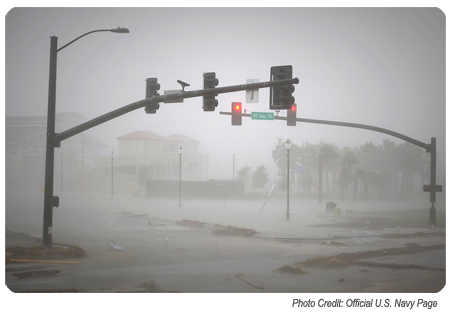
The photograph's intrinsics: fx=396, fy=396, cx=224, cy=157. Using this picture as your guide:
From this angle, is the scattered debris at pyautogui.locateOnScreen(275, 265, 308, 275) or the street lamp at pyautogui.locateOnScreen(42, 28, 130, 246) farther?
the street lamp at pyautogui.locateOnScreen(42, 28, 130, 246)

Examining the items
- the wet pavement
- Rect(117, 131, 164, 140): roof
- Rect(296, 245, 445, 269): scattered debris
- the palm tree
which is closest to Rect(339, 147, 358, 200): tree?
the palm tree

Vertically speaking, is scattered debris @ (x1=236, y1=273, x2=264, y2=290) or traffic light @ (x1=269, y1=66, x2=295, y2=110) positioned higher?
traffic light @ (x1=269, y1=66, x2=295, y2=110)

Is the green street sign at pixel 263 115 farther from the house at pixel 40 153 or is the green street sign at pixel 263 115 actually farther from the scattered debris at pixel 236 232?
the house at pixel 40 153

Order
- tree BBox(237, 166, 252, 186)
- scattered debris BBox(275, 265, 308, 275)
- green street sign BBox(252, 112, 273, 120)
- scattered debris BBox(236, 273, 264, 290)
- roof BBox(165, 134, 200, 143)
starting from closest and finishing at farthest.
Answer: scattered debris BBox(236, 273, 264, 290) → scattered debris BBox(275, 265, 308, 275) → green street sign BBox(252, 112, 273, 120) → roof BBox(165, 134, 200, 143) → tree BBox(237, 166, 252, 186)

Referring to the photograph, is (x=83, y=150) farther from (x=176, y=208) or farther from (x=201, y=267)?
(x=201, y=267)

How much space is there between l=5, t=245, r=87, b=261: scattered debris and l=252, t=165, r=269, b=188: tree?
27466 mm

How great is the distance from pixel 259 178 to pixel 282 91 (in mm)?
30412

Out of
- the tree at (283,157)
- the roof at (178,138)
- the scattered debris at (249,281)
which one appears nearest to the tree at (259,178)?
the tree at (283,157)

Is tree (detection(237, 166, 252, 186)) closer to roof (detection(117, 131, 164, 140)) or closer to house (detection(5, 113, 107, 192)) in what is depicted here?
roof (detection(117, 131, 164, 140))

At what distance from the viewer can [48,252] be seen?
1361 cm

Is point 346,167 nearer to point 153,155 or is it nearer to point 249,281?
point 153,155
